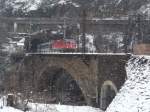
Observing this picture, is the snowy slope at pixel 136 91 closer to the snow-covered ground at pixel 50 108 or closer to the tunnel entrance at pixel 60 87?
the snow-covered ground at pixel 50 108

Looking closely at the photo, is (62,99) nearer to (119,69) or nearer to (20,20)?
(119,69)

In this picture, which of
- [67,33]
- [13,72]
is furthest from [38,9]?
[13,72]

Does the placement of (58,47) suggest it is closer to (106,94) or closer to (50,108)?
(106,94)

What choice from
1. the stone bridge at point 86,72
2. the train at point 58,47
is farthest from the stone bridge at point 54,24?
the stone bridge at point 86,72

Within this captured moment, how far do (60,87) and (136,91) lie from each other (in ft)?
53.1

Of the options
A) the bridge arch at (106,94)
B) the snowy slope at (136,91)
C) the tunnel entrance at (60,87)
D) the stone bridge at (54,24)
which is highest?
the stone bridge at (54,24)

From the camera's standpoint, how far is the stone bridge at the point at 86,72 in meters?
24.0

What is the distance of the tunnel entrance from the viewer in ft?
96.9

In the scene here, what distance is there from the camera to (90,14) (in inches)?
2148

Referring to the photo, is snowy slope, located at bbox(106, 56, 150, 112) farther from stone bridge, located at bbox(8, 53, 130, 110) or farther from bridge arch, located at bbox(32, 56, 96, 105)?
bridge arch, located at bbox(32, 56, 96, 105)

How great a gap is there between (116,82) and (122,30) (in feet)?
80.8

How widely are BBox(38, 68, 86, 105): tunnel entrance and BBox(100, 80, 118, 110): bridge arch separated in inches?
145

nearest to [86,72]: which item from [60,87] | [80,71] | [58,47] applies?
[80,71]

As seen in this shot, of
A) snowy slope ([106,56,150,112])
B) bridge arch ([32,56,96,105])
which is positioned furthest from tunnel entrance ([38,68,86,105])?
snowy slope ([106,56,150,112])
